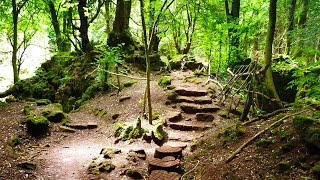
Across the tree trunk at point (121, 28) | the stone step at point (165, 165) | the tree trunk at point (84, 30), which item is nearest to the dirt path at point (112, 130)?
the stone step at point (165, 165)

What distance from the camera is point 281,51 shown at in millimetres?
15883

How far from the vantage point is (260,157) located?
4.83 m

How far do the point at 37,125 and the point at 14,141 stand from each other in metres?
1.14

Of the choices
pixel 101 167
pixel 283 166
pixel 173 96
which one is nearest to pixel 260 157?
pixel 283 166

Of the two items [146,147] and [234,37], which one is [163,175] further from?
[234,37]

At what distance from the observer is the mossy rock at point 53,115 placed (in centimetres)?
936

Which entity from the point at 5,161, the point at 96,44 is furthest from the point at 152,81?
the point at 5,161

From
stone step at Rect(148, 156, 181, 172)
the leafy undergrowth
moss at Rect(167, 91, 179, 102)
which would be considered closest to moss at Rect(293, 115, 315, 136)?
the leafy undergrowth

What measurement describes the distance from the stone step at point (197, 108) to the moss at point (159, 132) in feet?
5.78

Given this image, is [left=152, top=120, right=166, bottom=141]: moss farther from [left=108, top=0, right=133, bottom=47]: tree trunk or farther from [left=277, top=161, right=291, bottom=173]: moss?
[left=108, top=0, right=133, bottom=47]: tree trunk

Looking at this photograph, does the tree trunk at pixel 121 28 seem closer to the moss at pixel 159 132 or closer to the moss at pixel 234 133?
the moss at pixel 159 132

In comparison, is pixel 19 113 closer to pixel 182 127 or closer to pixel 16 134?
pixel 16 134

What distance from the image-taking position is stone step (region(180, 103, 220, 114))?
9609 millimetres

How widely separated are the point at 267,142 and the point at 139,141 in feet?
12.7
